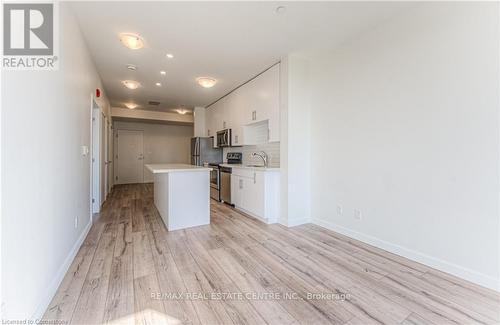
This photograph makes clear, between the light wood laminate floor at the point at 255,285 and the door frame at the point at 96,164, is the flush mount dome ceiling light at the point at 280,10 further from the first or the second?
the door frame at the point at 96,164

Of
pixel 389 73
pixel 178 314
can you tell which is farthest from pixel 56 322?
pixel 389 73

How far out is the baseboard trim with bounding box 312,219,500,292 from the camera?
74.2 inches

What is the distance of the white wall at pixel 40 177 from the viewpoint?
1203 millimetres

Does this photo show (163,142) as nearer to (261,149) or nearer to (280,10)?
(261,149)

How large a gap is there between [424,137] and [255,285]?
220 centimetres

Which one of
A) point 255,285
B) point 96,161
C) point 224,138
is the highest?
point 224,138

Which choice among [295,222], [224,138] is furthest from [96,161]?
[295,222]

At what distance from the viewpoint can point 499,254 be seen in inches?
71.9

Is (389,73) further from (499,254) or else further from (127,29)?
(127,29)

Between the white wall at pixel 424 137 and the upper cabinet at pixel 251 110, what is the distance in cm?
98

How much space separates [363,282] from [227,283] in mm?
1184

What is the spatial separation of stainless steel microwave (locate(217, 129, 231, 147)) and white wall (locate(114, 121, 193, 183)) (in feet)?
12.7

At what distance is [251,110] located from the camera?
179 inches

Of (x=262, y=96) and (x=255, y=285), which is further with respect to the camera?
(x=262, y=96)
